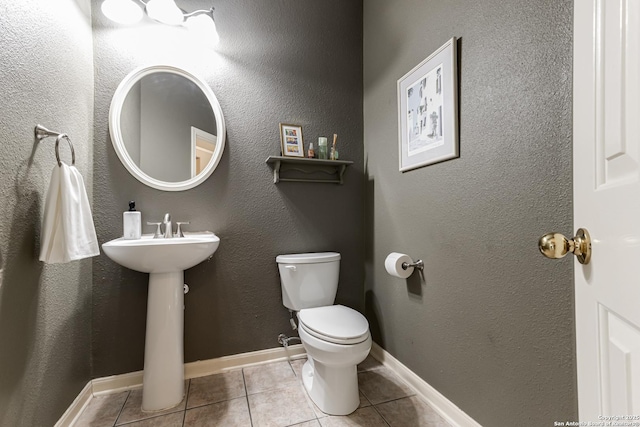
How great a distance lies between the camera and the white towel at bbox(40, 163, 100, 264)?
0.95 m

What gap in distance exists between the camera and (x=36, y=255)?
0.99 meters

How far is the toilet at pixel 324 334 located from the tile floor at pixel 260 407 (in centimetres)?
8

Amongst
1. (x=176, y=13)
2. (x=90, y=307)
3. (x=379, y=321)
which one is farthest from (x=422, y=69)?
(x=90, y=307)

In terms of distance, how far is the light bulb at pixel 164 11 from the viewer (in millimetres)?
1441

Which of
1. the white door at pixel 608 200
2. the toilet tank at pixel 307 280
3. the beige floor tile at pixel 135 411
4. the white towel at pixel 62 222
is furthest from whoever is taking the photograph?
the toilet tank at pixel 307 280

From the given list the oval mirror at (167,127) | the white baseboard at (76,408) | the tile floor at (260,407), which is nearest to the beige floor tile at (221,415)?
the tile floor at (260,407)

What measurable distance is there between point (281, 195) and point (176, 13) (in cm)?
119

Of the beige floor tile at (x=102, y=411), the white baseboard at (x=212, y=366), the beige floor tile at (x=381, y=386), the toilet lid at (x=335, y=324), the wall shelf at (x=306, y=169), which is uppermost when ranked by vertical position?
the wall shelf at (x=306, y=169)

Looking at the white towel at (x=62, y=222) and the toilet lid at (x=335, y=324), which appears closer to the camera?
the white towel at (x=62, y=222)

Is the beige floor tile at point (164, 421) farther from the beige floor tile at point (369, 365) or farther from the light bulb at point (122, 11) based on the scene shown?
the light bulb at point (122, 11)

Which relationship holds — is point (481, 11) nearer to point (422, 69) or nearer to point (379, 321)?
point (422, 69)

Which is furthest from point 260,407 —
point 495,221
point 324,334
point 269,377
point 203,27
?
point 203,27

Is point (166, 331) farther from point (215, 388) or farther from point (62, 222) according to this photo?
point (62, 222)

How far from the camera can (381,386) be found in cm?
146
